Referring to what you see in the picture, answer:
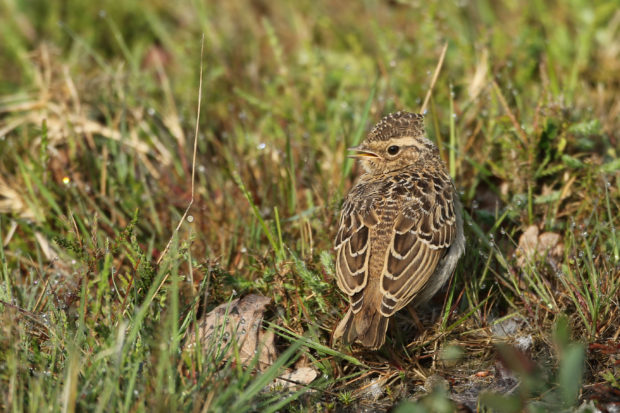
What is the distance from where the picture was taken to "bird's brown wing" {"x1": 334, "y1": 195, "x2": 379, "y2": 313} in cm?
463

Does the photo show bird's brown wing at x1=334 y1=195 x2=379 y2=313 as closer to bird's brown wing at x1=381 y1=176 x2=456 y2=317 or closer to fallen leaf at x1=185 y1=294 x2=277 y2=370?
bird's brown wing at x1=381 y1=176 x2=456 y2=317

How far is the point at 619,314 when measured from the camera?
15.4 feet

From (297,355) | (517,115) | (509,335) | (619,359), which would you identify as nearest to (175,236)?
(297,355)

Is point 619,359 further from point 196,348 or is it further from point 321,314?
point 196,348


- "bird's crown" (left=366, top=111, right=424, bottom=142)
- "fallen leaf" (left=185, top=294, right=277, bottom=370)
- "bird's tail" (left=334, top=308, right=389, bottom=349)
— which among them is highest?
"bird's crown" (left=366, top=111, right=424, bottom=142)

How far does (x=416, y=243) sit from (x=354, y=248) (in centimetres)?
41

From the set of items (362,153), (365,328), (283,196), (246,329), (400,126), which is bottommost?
(246,329)

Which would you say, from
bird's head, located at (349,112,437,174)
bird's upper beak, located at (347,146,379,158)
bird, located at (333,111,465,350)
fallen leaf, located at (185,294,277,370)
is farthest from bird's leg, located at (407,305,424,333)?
bird's upper beak, located at (347,146,379,158)

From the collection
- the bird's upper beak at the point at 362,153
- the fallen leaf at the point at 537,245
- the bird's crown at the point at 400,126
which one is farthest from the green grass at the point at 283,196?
the bird's crown at the point at 400,126

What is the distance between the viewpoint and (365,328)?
4.50 m

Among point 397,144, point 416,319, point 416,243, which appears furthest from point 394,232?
point 397,144

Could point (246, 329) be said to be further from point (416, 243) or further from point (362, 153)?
point (362, 153)

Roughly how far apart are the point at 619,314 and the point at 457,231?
3.81 feet

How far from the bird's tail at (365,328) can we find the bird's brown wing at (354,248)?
0.07 m
